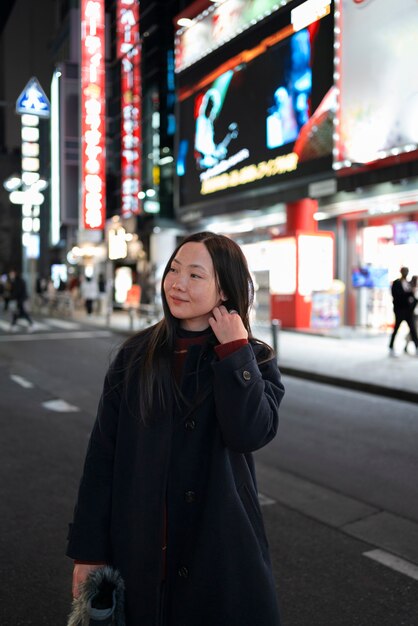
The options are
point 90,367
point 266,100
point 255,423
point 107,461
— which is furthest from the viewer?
point 266,100

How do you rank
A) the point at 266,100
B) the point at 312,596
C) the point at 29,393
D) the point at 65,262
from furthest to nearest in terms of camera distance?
Result: the point at 65,262
the point at 266,100
the point at 29,393
the point at 312,596

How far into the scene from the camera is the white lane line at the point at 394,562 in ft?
12.4

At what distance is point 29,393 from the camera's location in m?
9.45

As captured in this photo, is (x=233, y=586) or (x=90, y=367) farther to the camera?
(x=90, y=367)

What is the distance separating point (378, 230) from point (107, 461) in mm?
17544

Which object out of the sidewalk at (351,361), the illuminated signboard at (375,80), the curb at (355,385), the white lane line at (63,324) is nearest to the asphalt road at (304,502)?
the curb at (355,385)

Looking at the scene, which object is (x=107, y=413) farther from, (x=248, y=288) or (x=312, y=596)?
(x=312, y=596)

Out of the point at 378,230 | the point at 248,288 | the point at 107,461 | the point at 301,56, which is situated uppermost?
the point at 301,56

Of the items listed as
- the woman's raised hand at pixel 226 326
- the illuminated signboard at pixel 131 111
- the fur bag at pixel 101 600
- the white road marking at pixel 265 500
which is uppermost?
the illuminated signboard at pixel 131 111

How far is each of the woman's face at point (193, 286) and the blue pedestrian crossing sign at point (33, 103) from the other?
Answer: 12742mm

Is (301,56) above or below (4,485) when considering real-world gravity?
above

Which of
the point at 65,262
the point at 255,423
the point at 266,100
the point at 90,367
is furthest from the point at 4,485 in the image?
the point at 65,262

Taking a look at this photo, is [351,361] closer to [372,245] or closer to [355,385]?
[355,385]

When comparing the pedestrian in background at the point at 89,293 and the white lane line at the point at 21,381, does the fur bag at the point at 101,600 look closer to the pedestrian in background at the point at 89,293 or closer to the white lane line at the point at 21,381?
the white lane line at the point at 21,381
